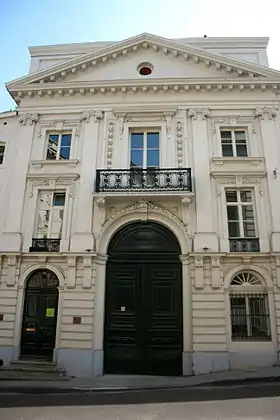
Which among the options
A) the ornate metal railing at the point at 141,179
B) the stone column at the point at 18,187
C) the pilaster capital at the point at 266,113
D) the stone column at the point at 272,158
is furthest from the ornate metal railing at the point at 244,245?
the stone column at the point at 18,187

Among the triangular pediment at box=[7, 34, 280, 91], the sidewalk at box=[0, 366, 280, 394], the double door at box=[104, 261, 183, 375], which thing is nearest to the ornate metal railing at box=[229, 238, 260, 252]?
the double door at box=[104, 261, 183, 375]

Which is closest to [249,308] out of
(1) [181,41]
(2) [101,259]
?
(2) [101,259]

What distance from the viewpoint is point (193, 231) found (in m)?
12.5

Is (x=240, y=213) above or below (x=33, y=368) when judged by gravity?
above

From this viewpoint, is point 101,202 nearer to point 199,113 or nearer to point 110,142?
point 110,142

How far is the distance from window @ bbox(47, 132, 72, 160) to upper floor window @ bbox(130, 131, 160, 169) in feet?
8.74

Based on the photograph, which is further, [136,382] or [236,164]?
[236,164]

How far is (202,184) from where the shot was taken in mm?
12984

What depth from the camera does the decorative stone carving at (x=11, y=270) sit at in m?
12.2

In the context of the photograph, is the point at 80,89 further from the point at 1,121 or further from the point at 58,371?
the point at 58,371

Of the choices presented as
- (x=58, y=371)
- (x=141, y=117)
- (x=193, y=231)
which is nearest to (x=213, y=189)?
(x=193, y=231)

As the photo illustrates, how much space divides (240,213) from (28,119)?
947 cm

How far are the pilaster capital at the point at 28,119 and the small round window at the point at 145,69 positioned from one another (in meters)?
4.87

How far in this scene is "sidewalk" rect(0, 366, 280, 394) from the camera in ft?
29.6
